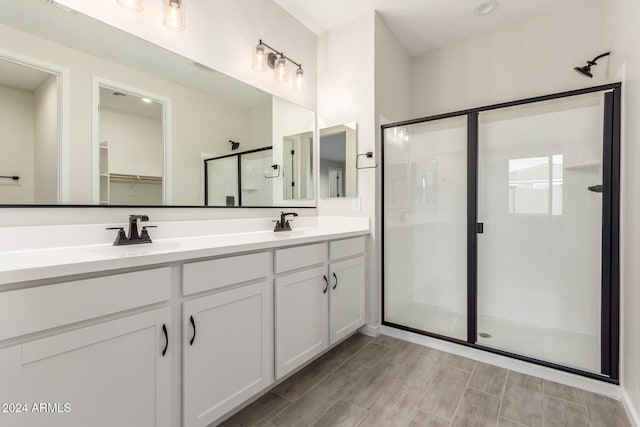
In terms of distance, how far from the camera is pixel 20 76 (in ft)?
4.00

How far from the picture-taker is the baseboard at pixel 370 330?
244 cm

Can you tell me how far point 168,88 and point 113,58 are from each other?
11.3 inches

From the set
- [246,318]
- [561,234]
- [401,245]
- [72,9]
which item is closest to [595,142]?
[561,234]

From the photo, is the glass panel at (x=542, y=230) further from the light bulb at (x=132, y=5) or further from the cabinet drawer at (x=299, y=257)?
the light bulb at (x=132, y=5)

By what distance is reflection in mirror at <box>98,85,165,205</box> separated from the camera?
1.45 meters

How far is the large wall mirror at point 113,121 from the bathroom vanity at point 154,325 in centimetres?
21

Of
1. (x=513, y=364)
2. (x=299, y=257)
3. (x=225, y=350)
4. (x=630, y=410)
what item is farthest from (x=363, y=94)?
(x=630, y=410)

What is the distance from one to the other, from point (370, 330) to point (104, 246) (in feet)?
6.44

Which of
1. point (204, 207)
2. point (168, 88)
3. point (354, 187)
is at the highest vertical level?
point (168, 88)

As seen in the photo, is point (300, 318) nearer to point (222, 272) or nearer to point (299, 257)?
point (299, 257)

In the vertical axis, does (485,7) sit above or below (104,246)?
above

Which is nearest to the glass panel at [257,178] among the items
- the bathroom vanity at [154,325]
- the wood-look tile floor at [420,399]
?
the bathroom vanity at [154,325]

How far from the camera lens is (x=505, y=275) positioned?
2318 millimetres

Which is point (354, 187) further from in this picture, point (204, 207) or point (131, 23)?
point (131, 23)
